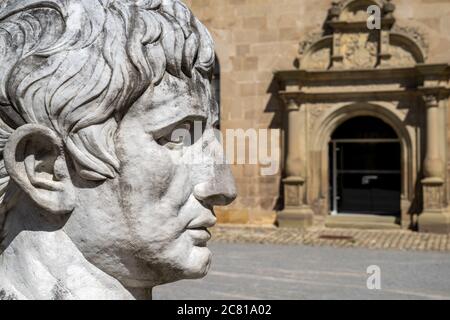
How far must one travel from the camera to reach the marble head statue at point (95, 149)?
A: 1201 millimetres

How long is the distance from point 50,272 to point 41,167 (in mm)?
232

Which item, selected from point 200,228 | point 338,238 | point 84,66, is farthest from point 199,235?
point 338,238

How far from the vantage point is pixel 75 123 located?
120cm

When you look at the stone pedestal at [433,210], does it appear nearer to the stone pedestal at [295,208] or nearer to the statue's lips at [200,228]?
the stone pedestal at [295,208]

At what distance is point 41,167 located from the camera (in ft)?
4.05

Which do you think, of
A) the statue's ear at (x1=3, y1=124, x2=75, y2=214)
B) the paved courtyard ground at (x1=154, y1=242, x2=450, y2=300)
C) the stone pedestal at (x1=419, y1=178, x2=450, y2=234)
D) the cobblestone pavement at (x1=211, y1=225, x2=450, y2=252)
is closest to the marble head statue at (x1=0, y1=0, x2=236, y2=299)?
the statue's ear at (x1=3, y1=124, x2=75, y2=214)

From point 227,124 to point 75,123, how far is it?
1170 cm

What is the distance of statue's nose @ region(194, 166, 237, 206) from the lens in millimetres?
1317

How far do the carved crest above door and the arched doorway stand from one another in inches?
54.8

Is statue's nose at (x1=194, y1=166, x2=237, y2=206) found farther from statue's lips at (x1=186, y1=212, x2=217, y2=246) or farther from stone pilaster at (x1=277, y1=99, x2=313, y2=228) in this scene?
stone pilaster at (x1=277, y1=99, x2=313, y2=228)

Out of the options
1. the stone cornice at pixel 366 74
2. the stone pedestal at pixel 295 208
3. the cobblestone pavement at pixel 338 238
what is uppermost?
the stone cornice at pixel 366 74

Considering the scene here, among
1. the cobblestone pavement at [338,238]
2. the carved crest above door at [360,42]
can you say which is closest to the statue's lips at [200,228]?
the cobblestone pavement at [338,238]

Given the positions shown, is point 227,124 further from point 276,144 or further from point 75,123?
point 75,123

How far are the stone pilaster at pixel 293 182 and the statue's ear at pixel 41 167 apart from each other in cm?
1100
